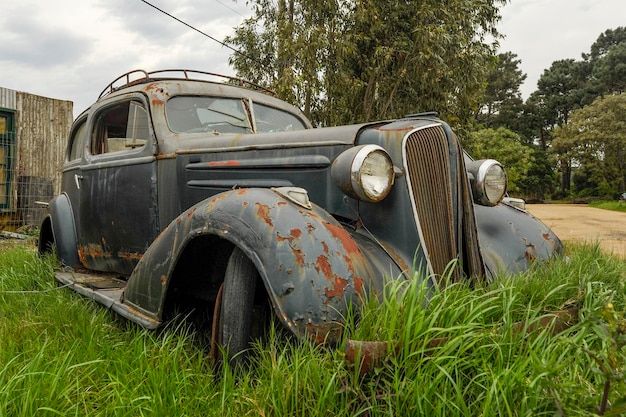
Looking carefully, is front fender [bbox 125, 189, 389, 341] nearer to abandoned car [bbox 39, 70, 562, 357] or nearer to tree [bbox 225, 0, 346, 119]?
abandoned car [bbox 39, 70, 562, 357]

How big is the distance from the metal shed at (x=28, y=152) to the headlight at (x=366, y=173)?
9515mm

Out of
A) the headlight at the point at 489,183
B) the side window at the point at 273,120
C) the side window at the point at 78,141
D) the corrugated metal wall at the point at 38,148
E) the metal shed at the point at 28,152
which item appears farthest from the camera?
the corrugated metal wall at the point at 38,148

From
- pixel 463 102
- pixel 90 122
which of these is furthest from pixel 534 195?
pixel 90 122

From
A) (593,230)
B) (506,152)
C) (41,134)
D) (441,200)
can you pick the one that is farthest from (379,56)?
(506,152)

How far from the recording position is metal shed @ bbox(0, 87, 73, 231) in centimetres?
1001

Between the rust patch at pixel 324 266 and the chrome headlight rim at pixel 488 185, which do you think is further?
the chrome headlight rim at pixel 488 185

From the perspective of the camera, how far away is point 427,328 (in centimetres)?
166

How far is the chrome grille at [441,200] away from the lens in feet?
7.54

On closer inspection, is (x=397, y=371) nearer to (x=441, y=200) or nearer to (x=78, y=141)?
(x=441, y=200)

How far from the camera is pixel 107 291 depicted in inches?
118

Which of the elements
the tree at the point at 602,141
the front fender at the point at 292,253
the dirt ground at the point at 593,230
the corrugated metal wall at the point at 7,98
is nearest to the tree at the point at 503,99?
the tree at the point at 602,141

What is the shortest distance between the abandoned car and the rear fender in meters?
0.09

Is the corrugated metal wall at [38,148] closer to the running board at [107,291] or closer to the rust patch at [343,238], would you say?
the running board at [107,291]

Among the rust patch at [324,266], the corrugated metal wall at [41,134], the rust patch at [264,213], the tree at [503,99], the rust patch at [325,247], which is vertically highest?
the tree at [503,99]
